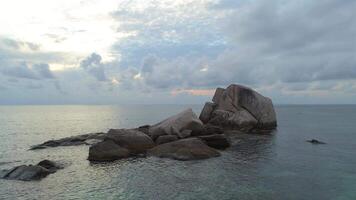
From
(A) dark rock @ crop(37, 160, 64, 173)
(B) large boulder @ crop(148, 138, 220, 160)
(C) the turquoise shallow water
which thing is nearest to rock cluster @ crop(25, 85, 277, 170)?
(B) large boulder @ crop(148, 138, 220, 160)

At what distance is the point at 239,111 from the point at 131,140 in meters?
27.5

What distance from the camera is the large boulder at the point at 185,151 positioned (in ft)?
115

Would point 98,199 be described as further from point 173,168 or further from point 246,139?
point 246,139

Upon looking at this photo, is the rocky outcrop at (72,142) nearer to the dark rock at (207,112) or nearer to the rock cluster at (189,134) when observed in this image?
the rock cluster at (189,134)

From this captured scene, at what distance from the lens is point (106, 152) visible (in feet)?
117

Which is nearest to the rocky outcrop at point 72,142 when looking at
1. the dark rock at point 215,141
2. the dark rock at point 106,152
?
the dark rock at point 106,152

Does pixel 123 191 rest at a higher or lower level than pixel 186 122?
lower

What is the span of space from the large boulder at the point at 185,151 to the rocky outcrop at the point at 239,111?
2392 cm

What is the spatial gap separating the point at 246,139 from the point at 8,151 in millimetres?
31930

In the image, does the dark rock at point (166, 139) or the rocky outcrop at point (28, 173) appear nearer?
the rocky outcrop at point (28, 173)

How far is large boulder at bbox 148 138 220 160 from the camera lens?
3519 centimetres

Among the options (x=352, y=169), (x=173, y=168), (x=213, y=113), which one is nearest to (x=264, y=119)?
A: (x=213, y=113)

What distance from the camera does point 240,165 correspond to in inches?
1289

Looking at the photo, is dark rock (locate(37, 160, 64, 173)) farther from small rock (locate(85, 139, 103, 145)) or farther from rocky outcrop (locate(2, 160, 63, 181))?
small rock (locate(85, 139, 103, 145))
